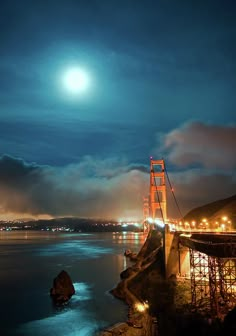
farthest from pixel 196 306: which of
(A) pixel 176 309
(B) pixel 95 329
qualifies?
(B) pixel 95 329

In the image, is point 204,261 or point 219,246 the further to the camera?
point 204,261

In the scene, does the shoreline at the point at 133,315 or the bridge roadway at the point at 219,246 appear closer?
the bridge roadway at the point at 219,246

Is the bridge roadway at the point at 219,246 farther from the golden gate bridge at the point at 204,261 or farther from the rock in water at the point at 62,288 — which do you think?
the rock in water at the point at 62,288

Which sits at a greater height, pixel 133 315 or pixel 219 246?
pixel 219 246

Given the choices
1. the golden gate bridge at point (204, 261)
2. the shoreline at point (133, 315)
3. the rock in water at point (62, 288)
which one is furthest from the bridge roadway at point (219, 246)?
the rock in water at point (62, 288)

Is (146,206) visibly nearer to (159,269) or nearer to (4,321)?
(159,269)

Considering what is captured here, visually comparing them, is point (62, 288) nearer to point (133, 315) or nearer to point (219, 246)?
point (133, 315)

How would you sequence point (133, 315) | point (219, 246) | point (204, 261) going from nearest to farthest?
point (219, 246) < point (133, 315) < point (204, 261)

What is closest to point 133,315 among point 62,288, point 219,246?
point 219,246

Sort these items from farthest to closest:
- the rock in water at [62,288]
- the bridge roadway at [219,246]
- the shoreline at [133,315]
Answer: the rock in water at [62,288] < the shoreline at [133,315] < the bridge roadway at [219,246]

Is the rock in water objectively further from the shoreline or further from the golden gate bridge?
the golden gate bridge

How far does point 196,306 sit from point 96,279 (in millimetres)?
32469

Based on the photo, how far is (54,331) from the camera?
2761cm

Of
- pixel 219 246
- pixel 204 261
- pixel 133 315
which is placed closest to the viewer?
pixel 219 246
